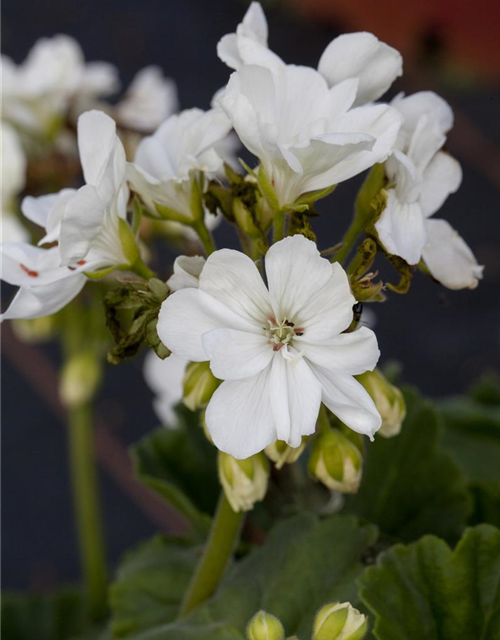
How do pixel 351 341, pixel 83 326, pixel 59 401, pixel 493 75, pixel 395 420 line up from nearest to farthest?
pixel 351 341 < pixel 395 420 < pixel 83 326 < pixel 59 401 < pixel 493 75

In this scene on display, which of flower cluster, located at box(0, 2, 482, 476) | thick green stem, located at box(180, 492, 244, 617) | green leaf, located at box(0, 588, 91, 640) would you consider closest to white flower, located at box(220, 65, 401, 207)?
flower cluster, located at box(0, 2, 482, 476)

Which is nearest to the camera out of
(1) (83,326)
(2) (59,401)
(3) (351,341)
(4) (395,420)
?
(3) (351,341)

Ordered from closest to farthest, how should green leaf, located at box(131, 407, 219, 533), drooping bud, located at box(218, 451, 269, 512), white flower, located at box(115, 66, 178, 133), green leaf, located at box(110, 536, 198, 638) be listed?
drooping bud, located at box(218, 451, 269, 512) < green leaf, located at box(110, 536, 198, 638) < green leaf, located at box(131, 407, 219, 533) < white flower, located at box(115, 66, 178, 133)

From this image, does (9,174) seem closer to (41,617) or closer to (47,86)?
(47,86)

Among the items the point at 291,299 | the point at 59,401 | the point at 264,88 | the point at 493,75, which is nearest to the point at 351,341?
the point at 291,299

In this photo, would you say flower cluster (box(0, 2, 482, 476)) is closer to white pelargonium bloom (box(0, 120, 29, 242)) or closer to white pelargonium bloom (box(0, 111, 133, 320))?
white pelargonium bloom (box(0, 111, 133, 320))

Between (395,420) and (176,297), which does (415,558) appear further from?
(176,297)

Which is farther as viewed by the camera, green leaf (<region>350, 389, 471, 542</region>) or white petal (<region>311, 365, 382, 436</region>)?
green leaf (<region>350, 389, 471, 542</region>)

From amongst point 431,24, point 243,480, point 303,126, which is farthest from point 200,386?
point 431,24
